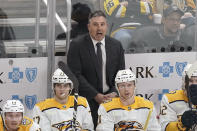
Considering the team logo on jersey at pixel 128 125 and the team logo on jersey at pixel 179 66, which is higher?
the team logo on jersey at pixel 179 66

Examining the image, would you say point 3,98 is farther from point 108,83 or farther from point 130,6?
point 130,6

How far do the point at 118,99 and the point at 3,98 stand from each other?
4.87 ft

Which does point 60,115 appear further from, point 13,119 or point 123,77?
point 123,77

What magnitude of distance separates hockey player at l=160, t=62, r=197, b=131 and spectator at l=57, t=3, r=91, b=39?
151 cm

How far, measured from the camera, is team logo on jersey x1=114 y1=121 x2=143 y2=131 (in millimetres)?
8844

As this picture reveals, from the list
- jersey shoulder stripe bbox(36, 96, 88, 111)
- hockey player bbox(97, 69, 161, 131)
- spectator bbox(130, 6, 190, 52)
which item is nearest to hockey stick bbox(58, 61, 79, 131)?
jersey shoulder stripe bbox(36, 96, 88, 111)

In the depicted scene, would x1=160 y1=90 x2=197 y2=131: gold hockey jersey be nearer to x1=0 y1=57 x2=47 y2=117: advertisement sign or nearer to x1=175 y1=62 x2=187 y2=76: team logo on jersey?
x1=175 y1=62 x2=187 y2=76: team logo on jersey

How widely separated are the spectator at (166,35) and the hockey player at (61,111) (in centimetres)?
149

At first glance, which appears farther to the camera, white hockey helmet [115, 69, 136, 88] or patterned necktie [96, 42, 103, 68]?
patterned necktie [96, 42, 103, 68]

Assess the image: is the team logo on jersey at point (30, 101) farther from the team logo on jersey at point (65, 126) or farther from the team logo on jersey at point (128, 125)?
the team logo on jersey at point (128, 125)

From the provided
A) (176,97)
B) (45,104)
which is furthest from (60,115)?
(176,97)

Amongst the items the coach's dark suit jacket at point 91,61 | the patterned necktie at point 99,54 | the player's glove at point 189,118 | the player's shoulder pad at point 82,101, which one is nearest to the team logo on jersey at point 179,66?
the coach's dark suit jacket at point 91,61

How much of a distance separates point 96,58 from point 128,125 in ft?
3.50

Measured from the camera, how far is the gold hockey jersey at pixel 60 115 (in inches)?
348
